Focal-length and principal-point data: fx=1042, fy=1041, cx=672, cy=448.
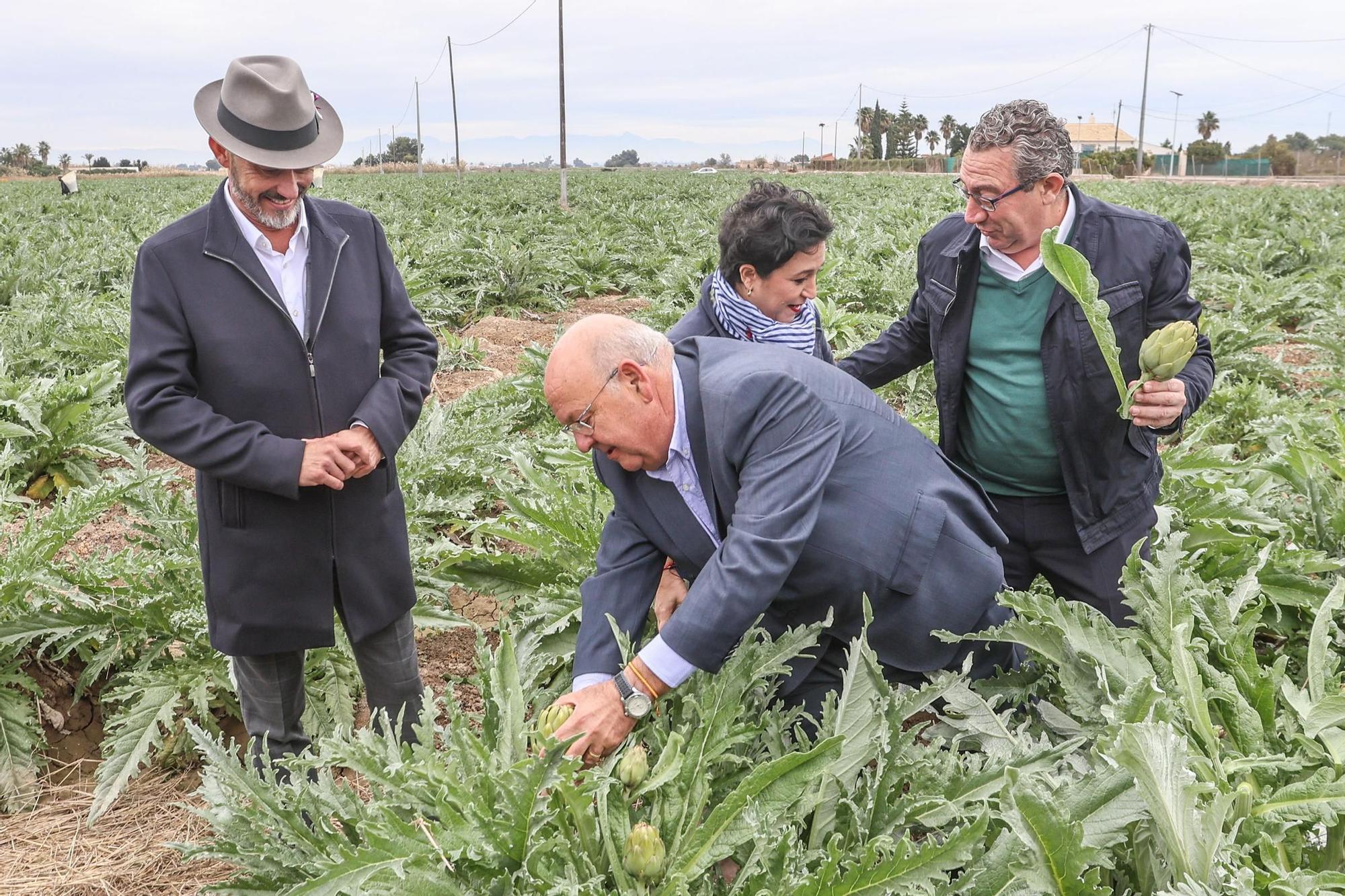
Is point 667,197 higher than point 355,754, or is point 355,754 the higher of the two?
point 667,197

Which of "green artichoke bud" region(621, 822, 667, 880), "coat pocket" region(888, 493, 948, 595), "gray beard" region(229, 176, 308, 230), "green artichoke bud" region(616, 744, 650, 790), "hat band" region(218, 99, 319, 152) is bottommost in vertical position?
"green artichoke bud" region(621, 822, 667, 880)

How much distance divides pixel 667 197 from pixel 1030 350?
2524 cm

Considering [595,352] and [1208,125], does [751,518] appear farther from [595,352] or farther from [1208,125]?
[1208,125]

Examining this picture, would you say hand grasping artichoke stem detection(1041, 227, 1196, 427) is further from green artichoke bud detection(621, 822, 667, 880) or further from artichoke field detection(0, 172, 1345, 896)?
green artichoke bud detection(621, 822, 667, 880)

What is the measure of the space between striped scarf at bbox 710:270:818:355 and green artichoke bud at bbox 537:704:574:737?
1602mm

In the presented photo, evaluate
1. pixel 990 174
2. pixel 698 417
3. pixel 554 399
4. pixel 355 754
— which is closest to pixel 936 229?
pixel 990 174

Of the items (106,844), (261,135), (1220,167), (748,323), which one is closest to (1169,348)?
(748,323)

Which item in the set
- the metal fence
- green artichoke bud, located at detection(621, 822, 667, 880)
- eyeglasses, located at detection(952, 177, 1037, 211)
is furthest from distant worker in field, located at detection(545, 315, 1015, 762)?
the metal fence

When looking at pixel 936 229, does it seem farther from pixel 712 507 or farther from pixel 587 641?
pixel 587 641

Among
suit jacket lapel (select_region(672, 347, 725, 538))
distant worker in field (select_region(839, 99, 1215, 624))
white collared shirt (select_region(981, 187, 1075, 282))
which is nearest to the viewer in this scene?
suit jacket lapel (select_region(672, 347, 725, 538))

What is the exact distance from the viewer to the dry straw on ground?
311cm

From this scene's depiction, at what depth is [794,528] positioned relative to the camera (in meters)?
2.28

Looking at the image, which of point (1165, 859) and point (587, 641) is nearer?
point (1165, 859)

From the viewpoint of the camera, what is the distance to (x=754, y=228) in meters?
3.33
